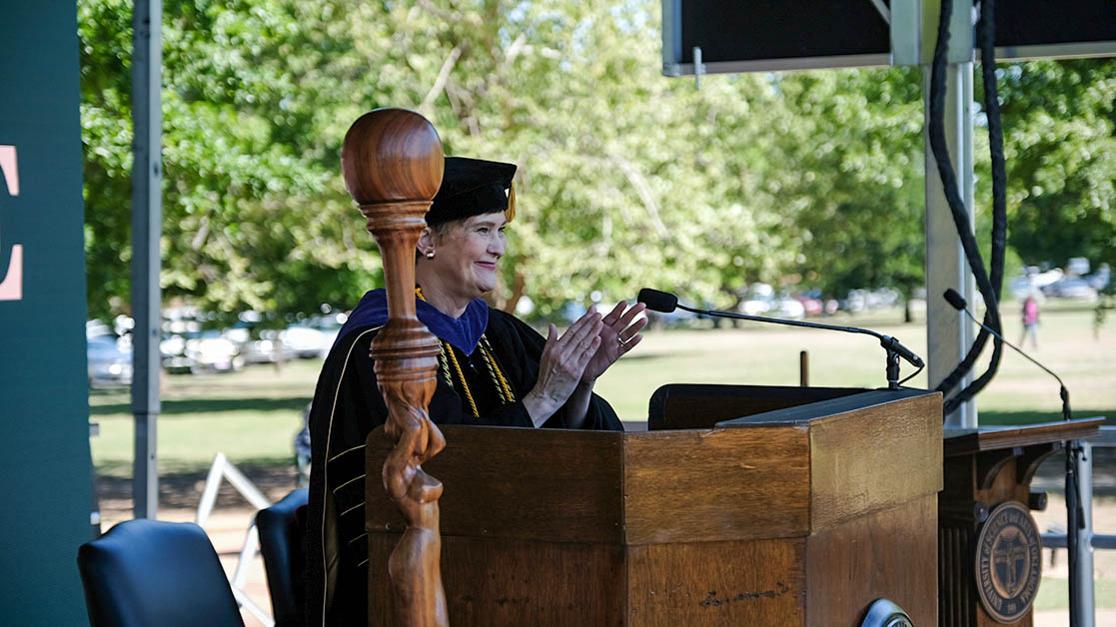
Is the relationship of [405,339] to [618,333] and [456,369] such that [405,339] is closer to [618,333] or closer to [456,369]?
[618,333]

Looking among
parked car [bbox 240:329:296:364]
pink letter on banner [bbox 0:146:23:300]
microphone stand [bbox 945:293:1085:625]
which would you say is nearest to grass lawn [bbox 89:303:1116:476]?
parked car [bbox 240:329:296:364]

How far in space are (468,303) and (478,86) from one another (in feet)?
45.9

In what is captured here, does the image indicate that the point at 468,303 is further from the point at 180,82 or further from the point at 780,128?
the point at 780,128

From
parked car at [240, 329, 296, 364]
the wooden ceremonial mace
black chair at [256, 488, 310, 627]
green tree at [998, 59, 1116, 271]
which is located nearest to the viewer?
the wooden ceremonial mace

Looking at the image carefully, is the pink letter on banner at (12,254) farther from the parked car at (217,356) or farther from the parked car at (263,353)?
the parked car at (263,353)

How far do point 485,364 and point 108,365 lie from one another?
27246 mm

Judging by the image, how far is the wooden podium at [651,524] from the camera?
1469 mm

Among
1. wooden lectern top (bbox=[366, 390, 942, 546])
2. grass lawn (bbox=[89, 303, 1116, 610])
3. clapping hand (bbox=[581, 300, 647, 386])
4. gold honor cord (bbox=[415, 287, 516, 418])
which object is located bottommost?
grass lawn (bbox=[89, 303, 1116, 610])

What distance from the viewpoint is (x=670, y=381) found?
86.5ft

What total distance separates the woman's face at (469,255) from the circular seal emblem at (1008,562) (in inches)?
57.6

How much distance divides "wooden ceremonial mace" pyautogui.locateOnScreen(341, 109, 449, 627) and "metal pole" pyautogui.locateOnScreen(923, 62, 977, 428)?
3.66m

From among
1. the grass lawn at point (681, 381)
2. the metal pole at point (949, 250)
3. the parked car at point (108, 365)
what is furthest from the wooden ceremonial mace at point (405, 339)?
the parked car at point (108, 365)

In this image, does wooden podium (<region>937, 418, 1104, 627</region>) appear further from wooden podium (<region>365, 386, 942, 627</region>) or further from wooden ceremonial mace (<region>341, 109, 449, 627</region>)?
wooden ceremonial mace (<region>341, 109, 449, 627</region>)

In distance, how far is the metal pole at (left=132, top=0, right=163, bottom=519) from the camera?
5004 millimetres
